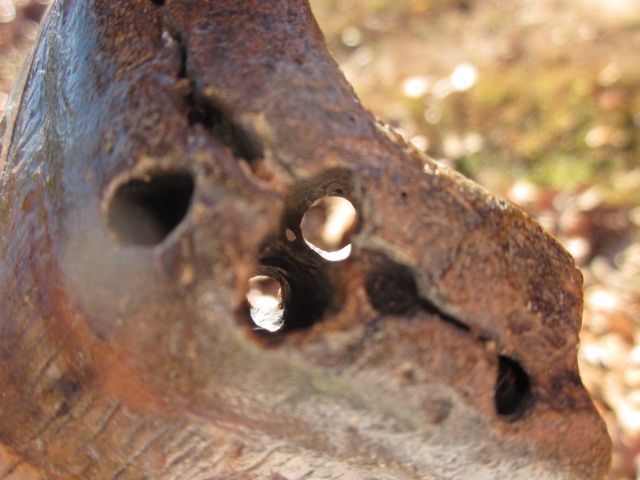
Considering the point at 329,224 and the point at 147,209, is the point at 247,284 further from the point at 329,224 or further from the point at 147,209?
the point at 329,224

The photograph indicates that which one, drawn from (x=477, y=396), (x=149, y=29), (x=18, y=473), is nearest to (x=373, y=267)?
(x=477, y=396)

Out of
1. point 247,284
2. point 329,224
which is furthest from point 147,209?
point 329,224

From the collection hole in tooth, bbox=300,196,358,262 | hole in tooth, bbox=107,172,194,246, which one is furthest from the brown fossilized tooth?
hole in tooth, bbox=300,196,358,262

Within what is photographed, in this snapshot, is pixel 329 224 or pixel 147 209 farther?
pixel 329 224

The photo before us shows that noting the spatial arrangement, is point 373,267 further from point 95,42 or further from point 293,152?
point 95,42

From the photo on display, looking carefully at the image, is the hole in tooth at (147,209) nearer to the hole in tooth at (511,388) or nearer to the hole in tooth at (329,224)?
the hole in tooth at (511,388)

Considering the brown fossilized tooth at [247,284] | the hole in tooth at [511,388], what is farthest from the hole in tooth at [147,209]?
the hole in tooth at [511,388]
